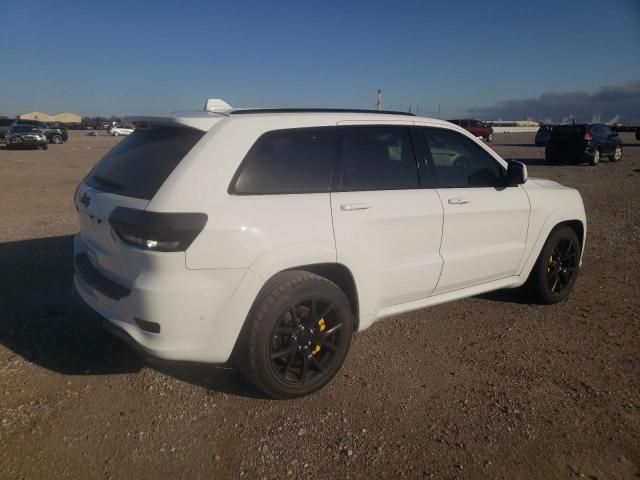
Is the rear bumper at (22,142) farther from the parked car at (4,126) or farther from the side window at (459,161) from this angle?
the side window at (459,161)

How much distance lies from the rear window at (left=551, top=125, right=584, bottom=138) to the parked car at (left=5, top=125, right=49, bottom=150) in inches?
1039

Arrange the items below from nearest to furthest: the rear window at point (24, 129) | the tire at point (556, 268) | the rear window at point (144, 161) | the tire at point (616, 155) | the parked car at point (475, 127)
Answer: the rear window at point (144, 161)
the tire at point (556, 268)
the tire at point (616, 155)
the rear window at point (24, 129)
the parked car at point (475, 127)

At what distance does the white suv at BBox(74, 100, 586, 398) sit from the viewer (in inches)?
107

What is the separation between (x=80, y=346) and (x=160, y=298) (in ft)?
5.18

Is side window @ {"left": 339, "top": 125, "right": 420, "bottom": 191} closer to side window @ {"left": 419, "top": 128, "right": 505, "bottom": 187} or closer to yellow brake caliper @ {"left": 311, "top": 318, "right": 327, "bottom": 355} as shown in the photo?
side window @ {"left": 419, "top": 128, "right": 505, "bottom": 187}

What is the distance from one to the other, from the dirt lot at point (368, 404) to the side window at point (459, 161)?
Answer: 128cm

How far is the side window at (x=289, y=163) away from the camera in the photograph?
2.94 metres

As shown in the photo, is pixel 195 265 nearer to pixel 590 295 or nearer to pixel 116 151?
pixel 116 151

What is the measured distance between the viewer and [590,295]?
5.09m

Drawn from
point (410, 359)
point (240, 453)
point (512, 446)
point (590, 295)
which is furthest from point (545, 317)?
point (240, 453)

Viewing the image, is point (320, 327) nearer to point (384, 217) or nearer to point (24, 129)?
point (384, 217)

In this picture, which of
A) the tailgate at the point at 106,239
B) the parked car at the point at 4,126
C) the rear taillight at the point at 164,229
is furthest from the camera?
the parked car at the point at 4,126

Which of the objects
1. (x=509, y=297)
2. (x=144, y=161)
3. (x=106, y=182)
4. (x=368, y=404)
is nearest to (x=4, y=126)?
(x=106, y=182)

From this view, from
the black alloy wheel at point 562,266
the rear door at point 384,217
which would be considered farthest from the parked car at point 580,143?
the rear door at point 384,217
